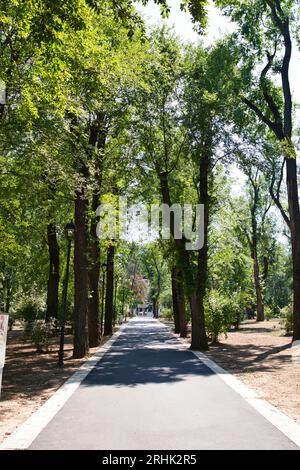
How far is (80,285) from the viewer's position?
15.8 metres

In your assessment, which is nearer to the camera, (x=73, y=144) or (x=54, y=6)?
(x=54, y=6)

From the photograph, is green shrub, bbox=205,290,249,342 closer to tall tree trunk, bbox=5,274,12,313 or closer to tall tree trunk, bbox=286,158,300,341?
tall tree trunk, bbox=286,158,300,341

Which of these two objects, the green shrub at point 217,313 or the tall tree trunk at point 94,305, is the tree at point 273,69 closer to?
the green shrub at point 217,313

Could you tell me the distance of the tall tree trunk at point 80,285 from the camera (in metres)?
15.5

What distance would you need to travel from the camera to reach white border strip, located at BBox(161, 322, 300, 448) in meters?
6.30

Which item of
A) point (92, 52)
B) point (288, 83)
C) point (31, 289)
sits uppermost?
point (288, 83)

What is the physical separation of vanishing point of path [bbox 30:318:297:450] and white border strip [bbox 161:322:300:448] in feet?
0.39

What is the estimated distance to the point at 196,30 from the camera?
7336 mm

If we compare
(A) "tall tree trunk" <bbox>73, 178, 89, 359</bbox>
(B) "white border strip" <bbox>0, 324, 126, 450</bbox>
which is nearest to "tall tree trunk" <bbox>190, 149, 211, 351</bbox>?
(A) "tall tree trunk" <bbox>73, 178, 89, 359</bbox>

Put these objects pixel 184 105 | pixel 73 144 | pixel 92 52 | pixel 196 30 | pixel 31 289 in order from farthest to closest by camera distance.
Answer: pixel 31 289
pixel 184 105
pixel 73 144
pixel 92 52
pixel 196 30
